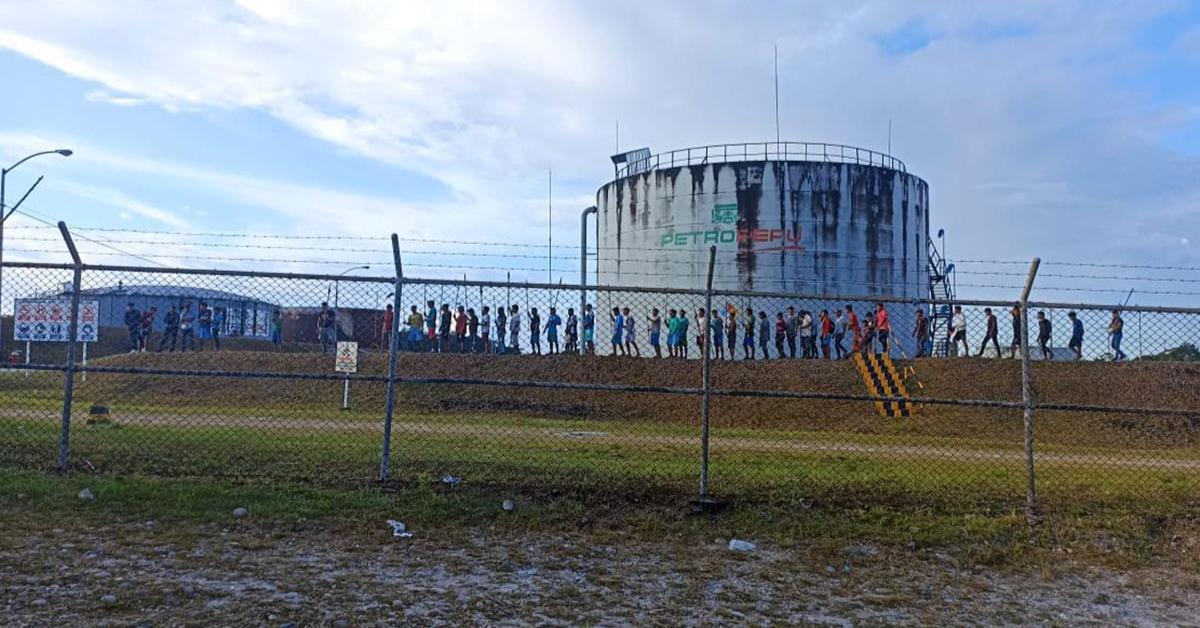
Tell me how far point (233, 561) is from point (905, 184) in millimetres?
33855

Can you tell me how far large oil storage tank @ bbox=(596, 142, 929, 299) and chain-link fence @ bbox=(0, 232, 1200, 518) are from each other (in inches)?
79.4

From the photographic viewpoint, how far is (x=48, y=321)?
21.0m

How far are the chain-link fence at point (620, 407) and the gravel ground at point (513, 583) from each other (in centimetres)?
149

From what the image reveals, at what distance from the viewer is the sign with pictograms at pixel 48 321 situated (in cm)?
1902

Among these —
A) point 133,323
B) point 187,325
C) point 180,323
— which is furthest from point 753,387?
point 187,325

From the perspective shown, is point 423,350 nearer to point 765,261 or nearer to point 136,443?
point 765,261

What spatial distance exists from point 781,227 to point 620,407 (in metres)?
12.9

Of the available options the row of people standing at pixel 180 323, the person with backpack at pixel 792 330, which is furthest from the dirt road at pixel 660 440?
the person with backpack at pixel 792 330

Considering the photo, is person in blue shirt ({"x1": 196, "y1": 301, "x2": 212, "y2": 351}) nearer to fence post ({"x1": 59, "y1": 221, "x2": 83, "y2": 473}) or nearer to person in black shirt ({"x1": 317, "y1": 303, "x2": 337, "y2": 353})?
person in black shirt ({"x1": 317, "y1": 303, "x2": 337, "y2": 353})

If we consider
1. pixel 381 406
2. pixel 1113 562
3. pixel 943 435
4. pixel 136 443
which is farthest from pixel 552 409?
pixel 1113 562

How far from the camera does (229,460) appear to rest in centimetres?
995

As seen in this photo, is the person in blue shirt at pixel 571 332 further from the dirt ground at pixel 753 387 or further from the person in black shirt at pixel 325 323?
the person in black shirt at pixel 325 323

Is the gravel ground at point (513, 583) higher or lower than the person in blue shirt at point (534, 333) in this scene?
lower

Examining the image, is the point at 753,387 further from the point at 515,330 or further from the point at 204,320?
the point at 204,320
